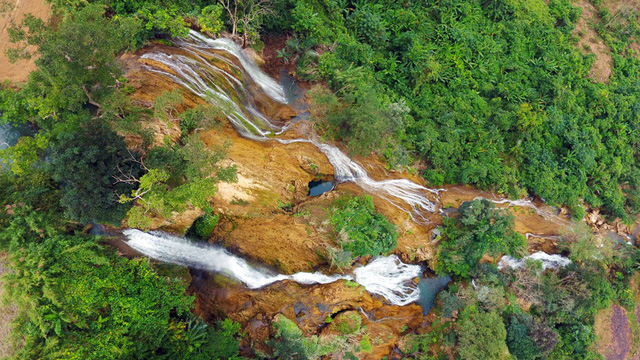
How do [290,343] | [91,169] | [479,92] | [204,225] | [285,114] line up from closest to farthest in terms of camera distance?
[91,169] → [290,343] → [204,225] → [285,114] → [479,92]

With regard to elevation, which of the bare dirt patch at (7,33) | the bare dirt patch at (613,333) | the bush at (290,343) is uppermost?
the bare dirt patch at (7,33)

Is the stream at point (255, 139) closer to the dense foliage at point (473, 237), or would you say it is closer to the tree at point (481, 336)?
the dense foliage at point (473, 237)

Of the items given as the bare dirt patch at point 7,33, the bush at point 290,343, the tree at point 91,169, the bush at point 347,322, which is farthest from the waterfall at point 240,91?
the bush at point 290,343

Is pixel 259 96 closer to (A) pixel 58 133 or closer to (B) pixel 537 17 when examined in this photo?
(A) pixel 58 133

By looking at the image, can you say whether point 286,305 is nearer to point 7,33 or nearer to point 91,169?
point 91,169

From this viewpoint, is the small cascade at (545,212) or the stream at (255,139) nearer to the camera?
the stream at (255,139)

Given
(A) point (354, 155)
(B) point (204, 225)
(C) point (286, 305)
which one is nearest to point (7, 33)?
(B) point (204, 225)
